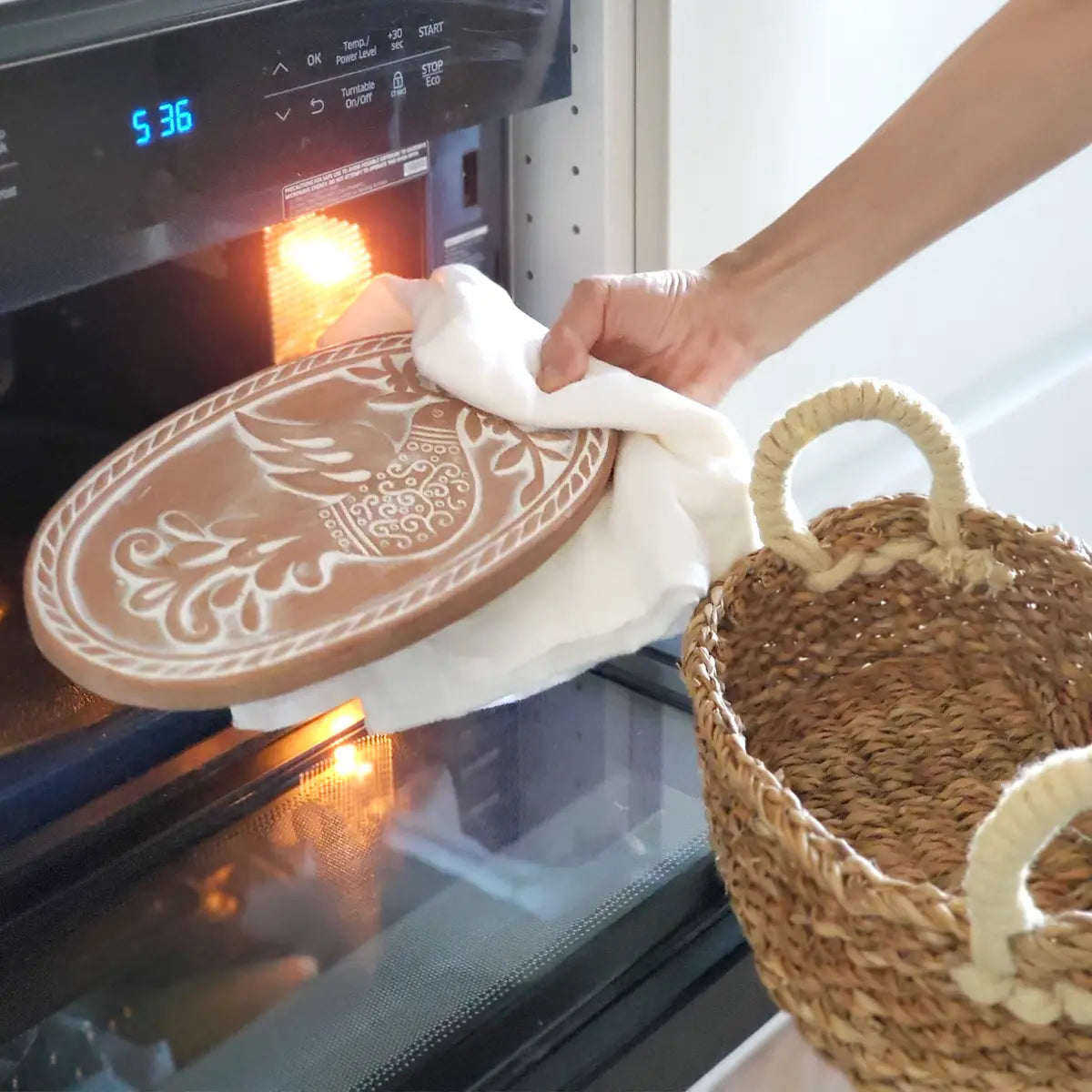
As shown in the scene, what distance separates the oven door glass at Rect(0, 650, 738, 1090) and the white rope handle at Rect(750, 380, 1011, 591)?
15 centimetres

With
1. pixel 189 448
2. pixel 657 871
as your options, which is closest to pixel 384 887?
pixel 657 871

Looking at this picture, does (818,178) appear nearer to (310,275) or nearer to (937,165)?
(937,165)

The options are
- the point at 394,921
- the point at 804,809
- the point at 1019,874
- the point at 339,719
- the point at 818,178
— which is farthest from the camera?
the point at 818,178

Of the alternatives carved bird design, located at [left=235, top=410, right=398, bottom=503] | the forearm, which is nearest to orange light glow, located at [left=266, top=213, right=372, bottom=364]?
carved bird design, located at [left=235, top=410, right=398, bottom=503]

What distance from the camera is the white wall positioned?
0.79 m

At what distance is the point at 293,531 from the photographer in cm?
61

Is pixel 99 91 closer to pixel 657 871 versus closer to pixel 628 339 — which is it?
pixel 628 339

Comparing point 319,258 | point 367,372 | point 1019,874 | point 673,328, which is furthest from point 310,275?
point 1019,874

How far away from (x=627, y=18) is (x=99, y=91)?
1.04 feet

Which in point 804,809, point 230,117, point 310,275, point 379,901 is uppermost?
point 230,117

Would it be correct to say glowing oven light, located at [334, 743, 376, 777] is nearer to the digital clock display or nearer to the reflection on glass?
the reflection on glass

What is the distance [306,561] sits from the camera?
59cm

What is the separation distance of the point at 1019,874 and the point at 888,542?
0.26 meters

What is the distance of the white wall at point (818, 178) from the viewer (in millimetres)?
792
